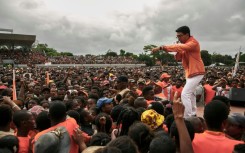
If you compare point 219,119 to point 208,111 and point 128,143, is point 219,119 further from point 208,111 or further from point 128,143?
point 128,143

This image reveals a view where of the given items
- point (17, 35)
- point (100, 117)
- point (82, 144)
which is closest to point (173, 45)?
point (100, 117)

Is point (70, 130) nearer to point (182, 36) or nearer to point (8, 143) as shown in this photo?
point (8, 143)

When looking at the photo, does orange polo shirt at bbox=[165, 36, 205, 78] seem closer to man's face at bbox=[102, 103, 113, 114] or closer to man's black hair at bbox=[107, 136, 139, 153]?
man's face at bbox=[102, 103, 113, 114]

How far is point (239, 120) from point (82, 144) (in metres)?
1.61

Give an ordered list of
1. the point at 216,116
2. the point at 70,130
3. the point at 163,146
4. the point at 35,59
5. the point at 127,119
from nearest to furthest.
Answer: the point at 163,146 < the point at 216,116 < the point at 70,130 < the point at 127,119 < the point at 35,59

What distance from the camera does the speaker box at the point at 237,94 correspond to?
31.7 feet

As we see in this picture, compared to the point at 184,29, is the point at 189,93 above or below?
below

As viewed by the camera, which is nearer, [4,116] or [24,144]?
[24,144]

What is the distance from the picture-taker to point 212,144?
246cm

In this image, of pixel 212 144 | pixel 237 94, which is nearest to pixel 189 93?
pixel 212 144

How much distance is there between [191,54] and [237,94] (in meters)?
5.30

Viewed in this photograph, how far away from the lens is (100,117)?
393 cm

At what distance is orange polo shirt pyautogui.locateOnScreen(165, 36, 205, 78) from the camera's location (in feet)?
16.9

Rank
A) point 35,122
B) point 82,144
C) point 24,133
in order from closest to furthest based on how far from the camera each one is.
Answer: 1. point 82,144
2. point 24,133
3. point 35,122
